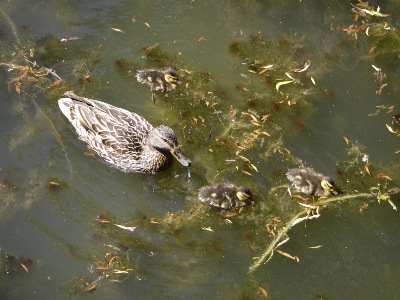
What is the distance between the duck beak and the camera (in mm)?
4691

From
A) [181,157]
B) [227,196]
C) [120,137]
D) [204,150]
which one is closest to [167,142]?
[181,157]

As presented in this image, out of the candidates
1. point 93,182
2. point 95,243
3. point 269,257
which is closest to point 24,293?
point 95,243

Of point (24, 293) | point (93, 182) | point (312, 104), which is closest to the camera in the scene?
point (24, 293)

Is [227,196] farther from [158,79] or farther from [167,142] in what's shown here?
[158,79]

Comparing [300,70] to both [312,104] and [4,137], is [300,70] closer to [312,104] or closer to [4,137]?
[312,104]

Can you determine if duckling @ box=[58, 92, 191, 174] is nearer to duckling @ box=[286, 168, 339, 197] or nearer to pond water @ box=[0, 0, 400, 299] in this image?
pond water @ box=[0, 0, 400, 299]

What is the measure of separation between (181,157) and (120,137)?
1.81ft

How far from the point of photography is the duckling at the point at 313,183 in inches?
188

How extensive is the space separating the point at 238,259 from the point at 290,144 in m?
1.17

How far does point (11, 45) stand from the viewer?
5.55 meters

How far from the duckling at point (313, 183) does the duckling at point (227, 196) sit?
0.42 m

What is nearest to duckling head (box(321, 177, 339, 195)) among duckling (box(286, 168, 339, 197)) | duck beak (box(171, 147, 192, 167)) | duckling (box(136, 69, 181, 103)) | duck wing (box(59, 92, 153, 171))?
duckling (box(286, 168, 339, 197))

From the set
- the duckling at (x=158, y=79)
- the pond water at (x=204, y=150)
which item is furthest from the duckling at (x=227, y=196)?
the duckling at (x=158, y=79)

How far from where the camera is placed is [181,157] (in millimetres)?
4703
